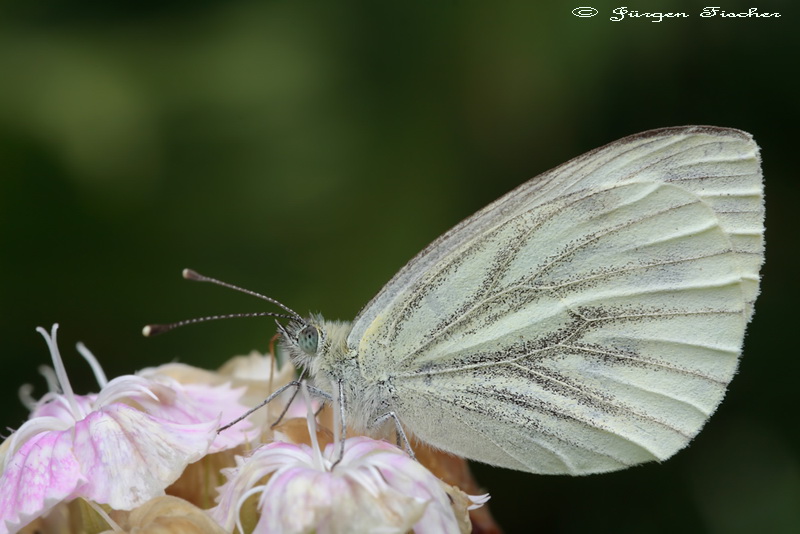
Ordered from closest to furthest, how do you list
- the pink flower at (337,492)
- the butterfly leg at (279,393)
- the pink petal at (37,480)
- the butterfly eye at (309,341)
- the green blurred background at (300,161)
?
the pink flower at (337,492)
the pink petal at (37,480)
the butterfly leg at (279,393)
the butterfly eye at (309,341)
the green blurred background at (300,161)

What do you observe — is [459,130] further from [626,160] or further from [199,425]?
[199,425]

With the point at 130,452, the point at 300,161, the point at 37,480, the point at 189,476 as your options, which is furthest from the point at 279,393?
the point at 300,161

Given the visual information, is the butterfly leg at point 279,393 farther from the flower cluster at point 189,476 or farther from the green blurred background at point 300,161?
the green blurred background at point 300,161

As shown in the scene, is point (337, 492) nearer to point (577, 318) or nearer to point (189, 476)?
point (189, 476)

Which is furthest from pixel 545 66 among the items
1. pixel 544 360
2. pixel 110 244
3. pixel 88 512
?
pixel 88 512

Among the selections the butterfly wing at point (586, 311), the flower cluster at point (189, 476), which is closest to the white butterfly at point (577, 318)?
the butterfly wing at point (586, 311)

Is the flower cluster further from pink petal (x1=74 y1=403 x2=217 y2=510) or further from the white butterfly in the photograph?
the white butterfly
